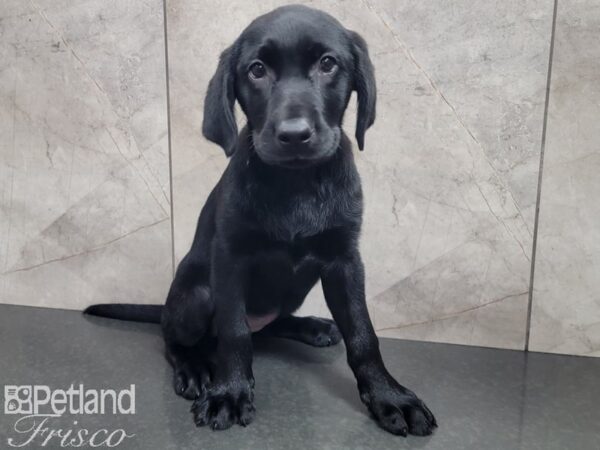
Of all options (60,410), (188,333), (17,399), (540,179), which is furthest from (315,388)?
(540,179)

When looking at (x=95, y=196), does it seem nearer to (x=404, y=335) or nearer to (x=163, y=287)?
(x=163, y=287)

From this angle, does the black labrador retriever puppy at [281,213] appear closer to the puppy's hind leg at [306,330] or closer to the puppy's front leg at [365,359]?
the puppy's front leg at [365,359]

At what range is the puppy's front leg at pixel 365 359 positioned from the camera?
1.39 metres

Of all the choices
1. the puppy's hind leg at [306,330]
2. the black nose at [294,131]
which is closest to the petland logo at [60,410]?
the puppy's hind leg at [306,330]

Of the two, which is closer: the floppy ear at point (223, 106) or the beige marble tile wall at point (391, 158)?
the floppy ear at point (223, 106)

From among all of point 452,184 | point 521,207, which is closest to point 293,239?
point 452,184

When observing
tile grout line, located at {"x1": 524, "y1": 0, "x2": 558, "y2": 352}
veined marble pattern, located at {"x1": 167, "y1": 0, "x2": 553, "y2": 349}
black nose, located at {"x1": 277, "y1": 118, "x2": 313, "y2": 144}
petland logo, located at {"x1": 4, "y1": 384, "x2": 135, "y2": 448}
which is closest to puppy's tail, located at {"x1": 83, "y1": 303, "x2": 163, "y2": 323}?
veined marble pattern, located at {"x1": 167, "y1": 0, "x2": 553, "y2": 349}

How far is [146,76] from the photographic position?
74.2 inches

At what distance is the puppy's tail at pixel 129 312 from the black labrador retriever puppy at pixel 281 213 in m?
0.34

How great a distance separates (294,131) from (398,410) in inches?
26.5

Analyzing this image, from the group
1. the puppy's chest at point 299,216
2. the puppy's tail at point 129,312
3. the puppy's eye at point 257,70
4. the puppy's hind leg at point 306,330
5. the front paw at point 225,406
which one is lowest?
the puppy's tail at point 129,312

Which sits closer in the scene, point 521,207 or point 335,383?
point 335,383

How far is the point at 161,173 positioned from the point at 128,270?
0.36 metres

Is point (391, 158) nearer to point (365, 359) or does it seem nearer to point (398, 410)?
point (365, 359)
